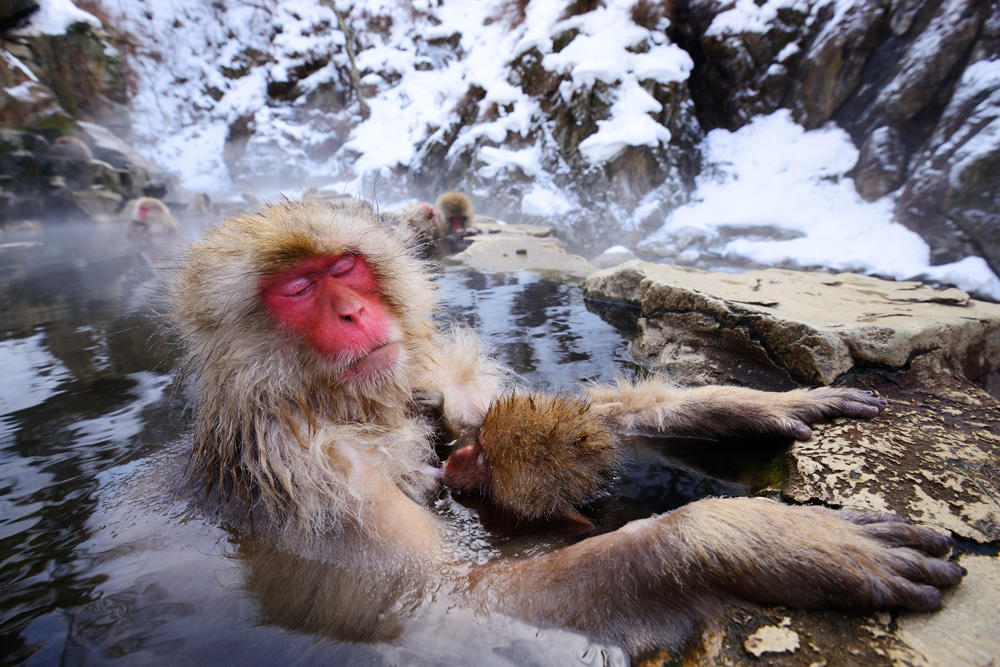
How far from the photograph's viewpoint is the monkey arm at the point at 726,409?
65.4 inches

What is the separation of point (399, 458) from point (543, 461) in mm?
498

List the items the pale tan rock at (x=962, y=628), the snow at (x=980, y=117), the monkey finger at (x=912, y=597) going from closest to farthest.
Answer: the pale tan rock at (x=962, y=628)
the monkey finger at (x=912, y=597)
the snow at (x=980, y=117)

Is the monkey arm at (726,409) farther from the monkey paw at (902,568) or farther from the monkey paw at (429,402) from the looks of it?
the monkey paw at (429,402)

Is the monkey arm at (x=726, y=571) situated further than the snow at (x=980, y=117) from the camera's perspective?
No

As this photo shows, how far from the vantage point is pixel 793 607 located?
3.45ft

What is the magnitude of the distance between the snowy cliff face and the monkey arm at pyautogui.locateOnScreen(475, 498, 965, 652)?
2.11 meters

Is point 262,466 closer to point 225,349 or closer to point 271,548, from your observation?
point 271,548

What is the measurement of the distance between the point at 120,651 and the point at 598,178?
976 cm

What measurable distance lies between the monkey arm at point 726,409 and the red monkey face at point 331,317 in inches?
35.3

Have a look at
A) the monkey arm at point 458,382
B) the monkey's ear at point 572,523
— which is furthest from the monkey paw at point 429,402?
the monkey's ear at point 572,523

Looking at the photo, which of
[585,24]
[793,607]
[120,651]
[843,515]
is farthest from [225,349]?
[585,24]

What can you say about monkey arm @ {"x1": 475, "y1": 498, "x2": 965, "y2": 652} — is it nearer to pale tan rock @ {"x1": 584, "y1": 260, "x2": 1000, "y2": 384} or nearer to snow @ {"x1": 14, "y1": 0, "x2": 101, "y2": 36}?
pale tan rock @ {"x1": 584, "y1": 260, "x2": 1000, "y2": 384}

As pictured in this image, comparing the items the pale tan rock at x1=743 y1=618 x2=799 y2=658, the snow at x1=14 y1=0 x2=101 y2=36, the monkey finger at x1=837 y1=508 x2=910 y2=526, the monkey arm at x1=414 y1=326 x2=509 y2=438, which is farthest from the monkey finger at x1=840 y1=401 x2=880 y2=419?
the snow at x1=14 y1=0 x2=101 y2=36

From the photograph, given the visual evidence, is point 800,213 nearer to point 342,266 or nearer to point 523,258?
point 523,258
